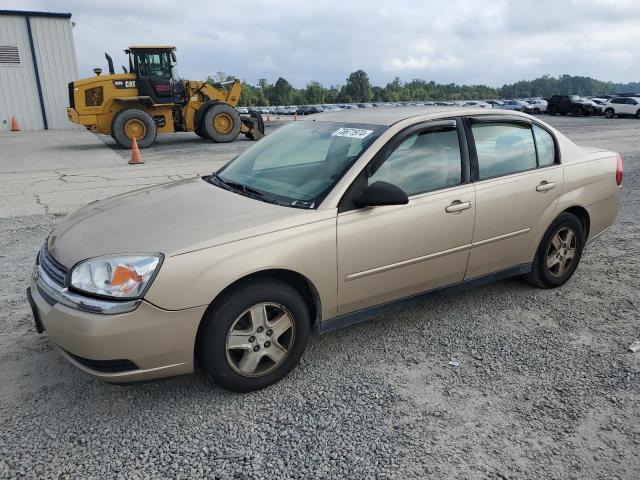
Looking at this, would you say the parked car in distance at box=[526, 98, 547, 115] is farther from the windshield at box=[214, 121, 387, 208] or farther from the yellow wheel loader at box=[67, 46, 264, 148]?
the windshield at box=[214, 121, 387, 208]

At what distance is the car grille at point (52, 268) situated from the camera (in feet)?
8.68

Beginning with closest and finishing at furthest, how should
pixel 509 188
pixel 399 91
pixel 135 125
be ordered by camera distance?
pixel 509 188
pixel 135 125
pixel 399 91

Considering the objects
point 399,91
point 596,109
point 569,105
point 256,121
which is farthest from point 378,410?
point 399,91

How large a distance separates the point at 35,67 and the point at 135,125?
12569 millimetres

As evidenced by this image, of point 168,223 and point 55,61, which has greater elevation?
point 55,61

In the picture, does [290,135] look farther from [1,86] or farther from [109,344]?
[1,86]

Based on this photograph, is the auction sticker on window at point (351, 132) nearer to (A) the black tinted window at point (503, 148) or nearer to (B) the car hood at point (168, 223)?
(B) the car hood at point (168, 223)

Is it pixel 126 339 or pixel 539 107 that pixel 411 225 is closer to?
pixel 126 339

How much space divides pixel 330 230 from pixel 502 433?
4.56 feet

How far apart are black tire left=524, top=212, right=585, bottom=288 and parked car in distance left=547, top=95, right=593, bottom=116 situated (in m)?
35.3

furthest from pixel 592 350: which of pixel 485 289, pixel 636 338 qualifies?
pixel 485 289

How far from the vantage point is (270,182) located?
3432 millimetres

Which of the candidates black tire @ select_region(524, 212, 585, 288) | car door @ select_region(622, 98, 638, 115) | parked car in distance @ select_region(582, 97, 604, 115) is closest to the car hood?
black tire @ select_region(524, 212, 585, 288)

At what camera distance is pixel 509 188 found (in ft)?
12.2
